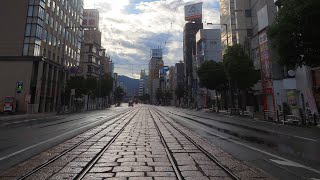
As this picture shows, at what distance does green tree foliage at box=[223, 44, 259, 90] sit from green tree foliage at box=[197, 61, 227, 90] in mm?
15265

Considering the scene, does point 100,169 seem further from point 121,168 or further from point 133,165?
point 133,165

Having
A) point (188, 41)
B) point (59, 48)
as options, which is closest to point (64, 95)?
point (59, 48)

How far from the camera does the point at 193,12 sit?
133875 millimetres

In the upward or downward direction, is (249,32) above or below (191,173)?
above

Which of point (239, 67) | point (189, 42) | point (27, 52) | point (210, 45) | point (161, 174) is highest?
point (189, 42)

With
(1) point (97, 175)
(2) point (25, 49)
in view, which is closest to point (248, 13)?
(2) point (25, 49)

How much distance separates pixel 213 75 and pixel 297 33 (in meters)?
41.3

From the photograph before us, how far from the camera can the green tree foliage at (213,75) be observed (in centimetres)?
5975

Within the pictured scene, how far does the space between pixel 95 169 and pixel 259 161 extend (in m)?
5.13

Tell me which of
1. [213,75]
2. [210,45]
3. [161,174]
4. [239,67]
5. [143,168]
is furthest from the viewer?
[210,45]

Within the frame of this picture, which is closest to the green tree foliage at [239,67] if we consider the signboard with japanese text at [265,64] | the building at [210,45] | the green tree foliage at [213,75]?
the signboard with japanese text at [265,64]

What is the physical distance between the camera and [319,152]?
11.2 meters

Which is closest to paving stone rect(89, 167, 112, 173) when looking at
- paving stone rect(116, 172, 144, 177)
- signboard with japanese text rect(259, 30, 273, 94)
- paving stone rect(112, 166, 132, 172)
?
paving stone rect(112, 166, 132, 172)

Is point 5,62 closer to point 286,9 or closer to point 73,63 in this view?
point 73,63
